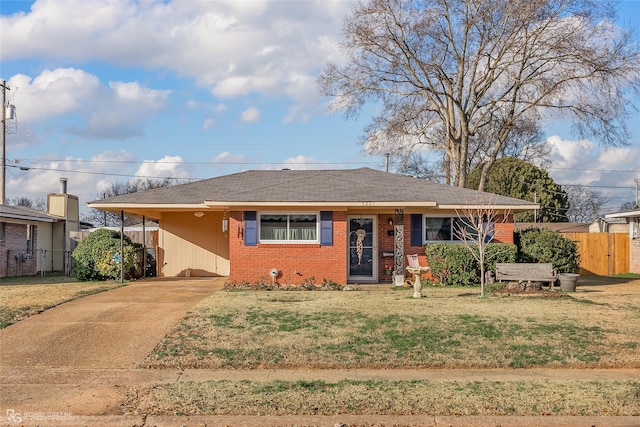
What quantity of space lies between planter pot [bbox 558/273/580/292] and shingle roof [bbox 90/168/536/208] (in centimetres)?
338

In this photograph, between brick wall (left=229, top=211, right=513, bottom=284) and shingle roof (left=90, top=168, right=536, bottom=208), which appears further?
shingle roof (left=90, top=168, right=536, bottom=208)

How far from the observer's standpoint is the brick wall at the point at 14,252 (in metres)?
23.0

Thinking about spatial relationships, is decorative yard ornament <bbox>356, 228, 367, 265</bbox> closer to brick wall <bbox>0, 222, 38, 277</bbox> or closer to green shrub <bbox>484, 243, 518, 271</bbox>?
green shrub <bbox>484, 243, 518, 271</bbox>

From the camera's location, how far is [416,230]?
1991 cm

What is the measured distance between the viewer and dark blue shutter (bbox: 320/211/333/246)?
18.6m

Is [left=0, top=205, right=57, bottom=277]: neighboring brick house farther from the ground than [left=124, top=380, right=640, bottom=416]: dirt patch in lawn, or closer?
farther from the ground

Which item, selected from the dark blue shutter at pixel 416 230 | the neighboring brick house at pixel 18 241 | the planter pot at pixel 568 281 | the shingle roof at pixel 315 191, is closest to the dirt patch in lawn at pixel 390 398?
the planter pot at pixel 568 281

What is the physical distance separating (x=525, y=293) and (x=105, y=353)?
10837mm

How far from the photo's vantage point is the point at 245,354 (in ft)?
30.9

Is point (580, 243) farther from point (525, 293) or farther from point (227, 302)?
point (227, 302)

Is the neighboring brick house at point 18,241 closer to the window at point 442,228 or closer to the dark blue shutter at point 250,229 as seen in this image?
the dark blue shutter at point 250,229

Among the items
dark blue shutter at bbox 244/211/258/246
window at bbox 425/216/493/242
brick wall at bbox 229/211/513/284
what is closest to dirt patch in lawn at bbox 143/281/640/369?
brick wall at bbox 229/211/513/284

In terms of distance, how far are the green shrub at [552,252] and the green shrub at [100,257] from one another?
12921 mm

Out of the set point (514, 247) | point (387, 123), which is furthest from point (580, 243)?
point (387, 123)
